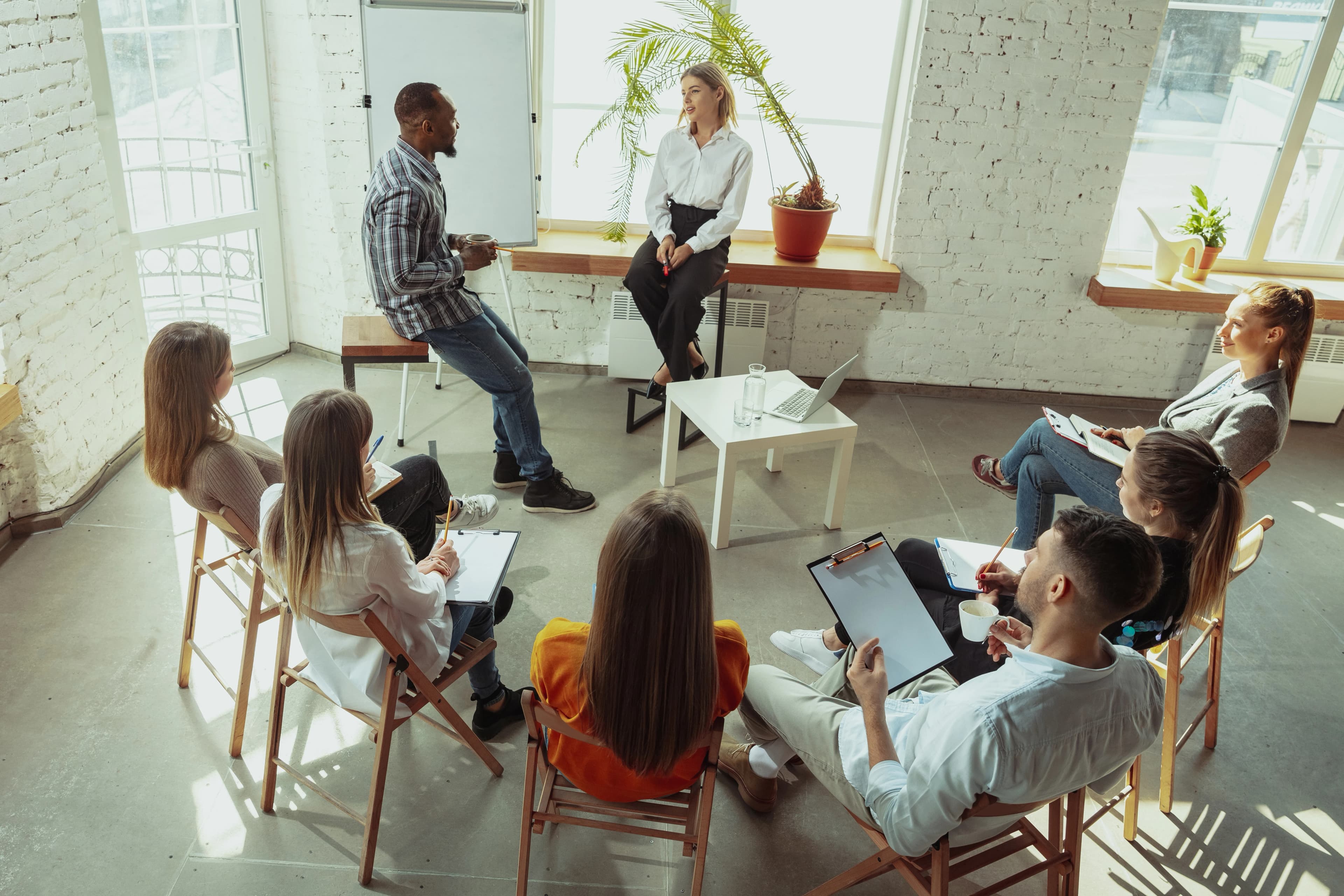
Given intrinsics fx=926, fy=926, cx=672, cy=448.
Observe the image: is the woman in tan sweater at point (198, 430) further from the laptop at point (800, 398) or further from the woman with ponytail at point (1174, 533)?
the laptop at point (800, 398)

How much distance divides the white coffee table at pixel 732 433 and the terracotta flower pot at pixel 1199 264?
232cm

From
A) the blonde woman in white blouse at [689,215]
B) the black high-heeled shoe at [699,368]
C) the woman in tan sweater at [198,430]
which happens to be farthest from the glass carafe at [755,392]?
the woman in tan sweater at [198,430]

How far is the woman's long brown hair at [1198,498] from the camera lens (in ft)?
7.29

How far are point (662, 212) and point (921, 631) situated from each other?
272 centimetres

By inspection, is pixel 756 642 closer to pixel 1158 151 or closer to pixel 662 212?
pixel 662 212

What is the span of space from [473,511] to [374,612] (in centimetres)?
102

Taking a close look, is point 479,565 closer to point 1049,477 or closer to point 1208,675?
point 1049,477

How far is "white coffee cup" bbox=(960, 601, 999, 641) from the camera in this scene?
2158 mm

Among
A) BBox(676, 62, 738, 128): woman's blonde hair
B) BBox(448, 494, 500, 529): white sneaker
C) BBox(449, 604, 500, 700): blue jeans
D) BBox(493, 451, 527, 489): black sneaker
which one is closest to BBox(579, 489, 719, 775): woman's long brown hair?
BBox(449, 604, 500, 700): blue jeans

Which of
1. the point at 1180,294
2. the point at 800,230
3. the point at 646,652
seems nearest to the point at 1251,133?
the point at 1180,294

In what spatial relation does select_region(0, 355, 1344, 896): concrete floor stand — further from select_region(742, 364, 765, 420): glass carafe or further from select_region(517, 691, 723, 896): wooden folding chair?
select_region(742, 364, 765, 420): glass carafe

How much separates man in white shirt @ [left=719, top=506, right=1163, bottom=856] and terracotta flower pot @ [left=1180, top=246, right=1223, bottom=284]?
3677 mm

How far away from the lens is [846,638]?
258cm

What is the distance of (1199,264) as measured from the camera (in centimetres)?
478
